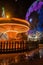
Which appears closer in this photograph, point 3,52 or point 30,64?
point 30,64

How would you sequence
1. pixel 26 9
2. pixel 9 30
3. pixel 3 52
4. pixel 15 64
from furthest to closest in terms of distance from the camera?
1. pixel 26 9
2. pixel 9 30
3. pixel 3 52
4. pixel 15 64

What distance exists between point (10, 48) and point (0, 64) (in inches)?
233

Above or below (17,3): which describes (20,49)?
below

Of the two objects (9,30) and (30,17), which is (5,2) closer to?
(30,17)

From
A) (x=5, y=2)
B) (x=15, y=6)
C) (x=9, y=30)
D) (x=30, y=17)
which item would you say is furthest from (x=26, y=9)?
(x=9, y=30)

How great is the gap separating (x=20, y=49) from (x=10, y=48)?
86 cm

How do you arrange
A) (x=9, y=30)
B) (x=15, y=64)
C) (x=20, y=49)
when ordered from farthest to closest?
(x=9, y=30) → (x=20, y=49) → (x=15, y=64)

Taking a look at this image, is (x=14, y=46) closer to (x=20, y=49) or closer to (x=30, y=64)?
(x=20, y=49)

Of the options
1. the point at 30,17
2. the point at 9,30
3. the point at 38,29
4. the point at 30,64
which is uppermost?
the point at 30,17

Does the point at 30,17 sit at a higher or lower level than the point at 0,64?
higher

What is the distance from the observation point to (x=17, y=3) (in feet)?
136

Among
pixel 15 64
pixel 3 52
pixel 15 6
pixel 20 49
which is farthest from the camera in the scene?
pixel 15 6

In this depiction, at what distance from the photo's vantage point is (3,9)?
38.1m

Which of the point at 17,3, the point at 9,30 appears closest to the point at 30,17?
the point at 17,3
